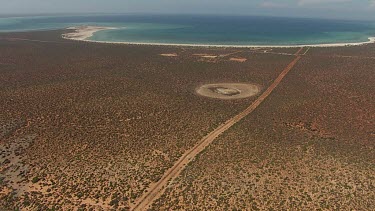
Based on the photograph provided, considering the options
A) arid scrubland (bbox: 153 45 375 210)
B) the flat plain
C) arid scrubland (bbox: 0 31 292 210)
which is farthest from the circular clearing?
arid scrubland (bbox: 153 45 375 210)

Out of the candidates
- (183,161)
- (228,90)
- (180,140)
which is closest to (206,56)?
(228,90)

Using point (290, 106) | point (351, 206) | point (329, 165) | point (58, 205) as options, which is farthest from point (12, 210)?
point (290, 106)

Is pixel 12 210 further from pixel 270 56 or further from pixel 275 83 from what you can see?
pixel 270 56

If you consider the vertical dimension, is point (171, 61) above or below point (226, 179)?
above

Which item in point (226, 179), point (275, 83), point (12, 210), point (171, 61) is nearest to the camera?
point (12, 210)

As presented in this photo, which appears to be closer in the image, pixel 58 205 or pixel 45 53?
pixel 58 205

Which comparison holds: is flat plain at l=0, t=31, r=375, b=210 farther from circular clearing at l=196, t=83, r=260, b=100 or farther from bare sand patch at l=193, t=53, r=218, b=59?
bare sand patch at l=193, t=53, r=218, b=59

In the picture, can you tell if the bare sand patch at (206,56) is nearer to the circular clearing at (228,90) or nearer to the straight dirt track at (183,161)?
the circular clearing at (228,90)
